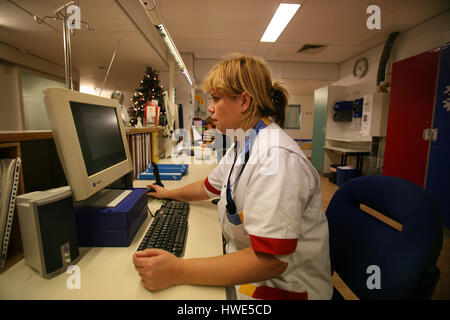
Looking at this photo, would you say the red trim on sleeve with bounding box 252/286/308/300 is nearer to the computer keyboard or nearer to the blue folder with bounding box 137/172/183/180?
the computer keyboard

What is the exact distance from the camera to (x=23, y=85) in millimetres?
4848

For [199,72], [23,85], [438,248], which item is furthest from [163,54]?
[438,248]

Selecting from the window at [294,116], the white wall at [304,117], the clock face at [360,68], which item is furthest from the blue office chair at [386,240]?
the window at [294,116]

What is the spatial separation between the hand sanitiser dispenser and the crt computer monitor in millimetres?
53

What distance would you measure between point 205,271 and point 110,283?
0.26 meters

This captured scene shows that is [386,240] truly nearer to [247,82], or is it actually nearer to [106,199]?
[247,82]

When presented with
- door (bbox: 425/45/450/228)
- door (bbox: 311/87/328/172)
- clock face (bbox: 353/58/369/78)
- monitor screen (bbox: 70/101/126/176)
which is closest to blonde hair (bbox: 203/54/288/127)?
monitor screen (bbox: 70/101/126/176)

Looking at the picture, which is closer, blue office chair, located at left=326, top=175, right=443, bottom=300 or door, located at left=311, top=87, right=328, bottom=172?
blue office chair, located at left=326, top=175, right=443, bottom=300

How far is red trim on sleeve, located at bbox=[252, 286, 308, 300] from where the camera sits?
69cm

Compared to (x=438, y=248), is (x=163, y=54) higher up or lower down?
higher up

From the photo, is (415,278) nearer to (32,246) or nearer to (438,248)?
(438,248)
